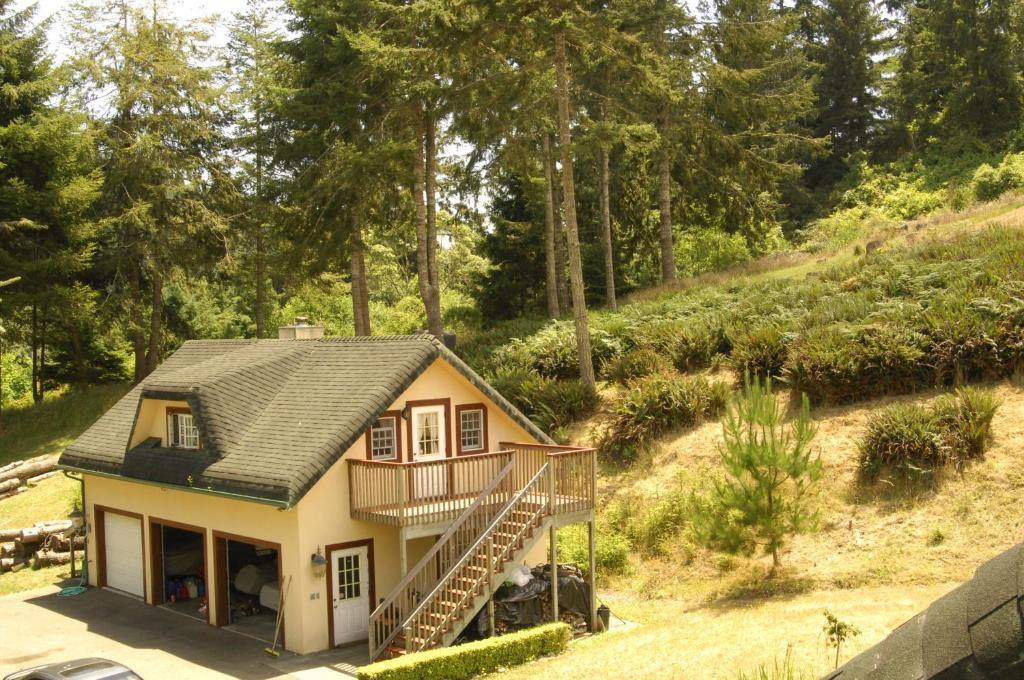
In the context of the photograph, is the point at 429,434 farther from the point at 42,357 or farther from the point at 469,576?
the point at 42,357

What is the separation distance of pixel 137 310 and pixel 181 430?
19861 millimetres

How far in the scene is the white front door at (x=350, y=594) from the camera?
1806 centimetres

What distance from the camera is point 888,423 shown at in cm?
1989

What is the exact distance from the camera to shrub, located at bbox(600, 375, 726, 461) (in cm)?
2472

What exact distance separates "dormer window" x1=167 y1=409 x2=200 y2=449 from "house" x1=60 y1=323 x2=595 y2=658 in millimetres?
46

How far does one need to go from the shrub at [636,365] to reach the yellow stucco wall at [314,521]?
6733 millimetres

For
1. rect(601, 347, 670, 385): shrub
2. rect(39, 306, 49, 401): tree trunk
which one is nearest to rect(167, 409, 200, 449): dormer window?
rect(601, 347, 670, 385): shrub

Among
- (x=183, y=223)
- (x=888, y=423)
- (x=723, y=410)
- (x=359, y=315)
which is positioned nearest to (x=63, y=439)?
(x=183, y=223)

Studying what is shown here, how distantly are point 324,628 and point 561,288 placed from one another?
25103 mm

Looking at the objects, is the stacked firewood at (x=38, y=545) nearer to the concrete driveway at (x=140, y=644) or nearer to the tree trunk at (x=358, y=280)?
the concrete driveway at (x=140, y=644)

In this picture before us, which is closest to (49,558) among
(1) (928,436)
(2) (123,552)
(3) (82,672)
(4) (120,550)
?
(4) (120,550)

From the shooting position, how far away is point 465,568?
17859 millimetres

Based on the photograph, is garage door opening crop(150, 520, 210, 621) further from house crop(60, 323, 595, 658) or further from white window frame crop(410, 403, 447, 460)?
white window frame crop(410, 403, 447, 460)

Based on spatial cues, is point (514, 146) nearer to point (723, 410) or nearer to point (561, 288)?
point (723, 410)
